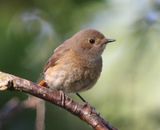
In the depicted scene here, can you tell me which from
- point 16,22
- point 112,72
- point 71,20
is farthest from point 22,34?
point 112,72

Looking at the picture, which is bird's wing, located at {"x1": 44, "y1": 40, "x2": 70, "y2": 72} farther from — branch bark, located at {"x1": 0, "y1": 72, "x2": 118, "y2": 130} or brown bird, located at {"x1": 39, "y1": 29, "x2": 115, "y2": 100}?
branch bark, located at {"x1": 0, "y1": 72, "x2": 118, "y2": 130}

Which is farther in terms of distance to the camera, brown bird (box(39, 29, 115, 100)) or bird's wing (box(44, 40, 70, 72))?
bird's wing (box(44, 40, 70, 72))

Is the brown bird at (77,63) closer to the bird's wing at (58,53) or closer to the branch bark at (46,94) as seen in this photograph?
the bird's wing at (58,53)

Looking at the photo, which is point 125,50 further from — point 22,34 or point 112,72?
point 22,34

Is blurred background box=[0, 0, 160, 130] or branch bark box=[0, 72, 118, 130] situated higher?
→ blurred background box=[0, 0, 160, 130]

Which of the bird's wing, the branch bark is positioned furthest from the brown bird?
the branch bark

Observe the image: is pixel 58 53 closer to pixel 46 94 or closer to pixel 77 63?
pixel 77 63
